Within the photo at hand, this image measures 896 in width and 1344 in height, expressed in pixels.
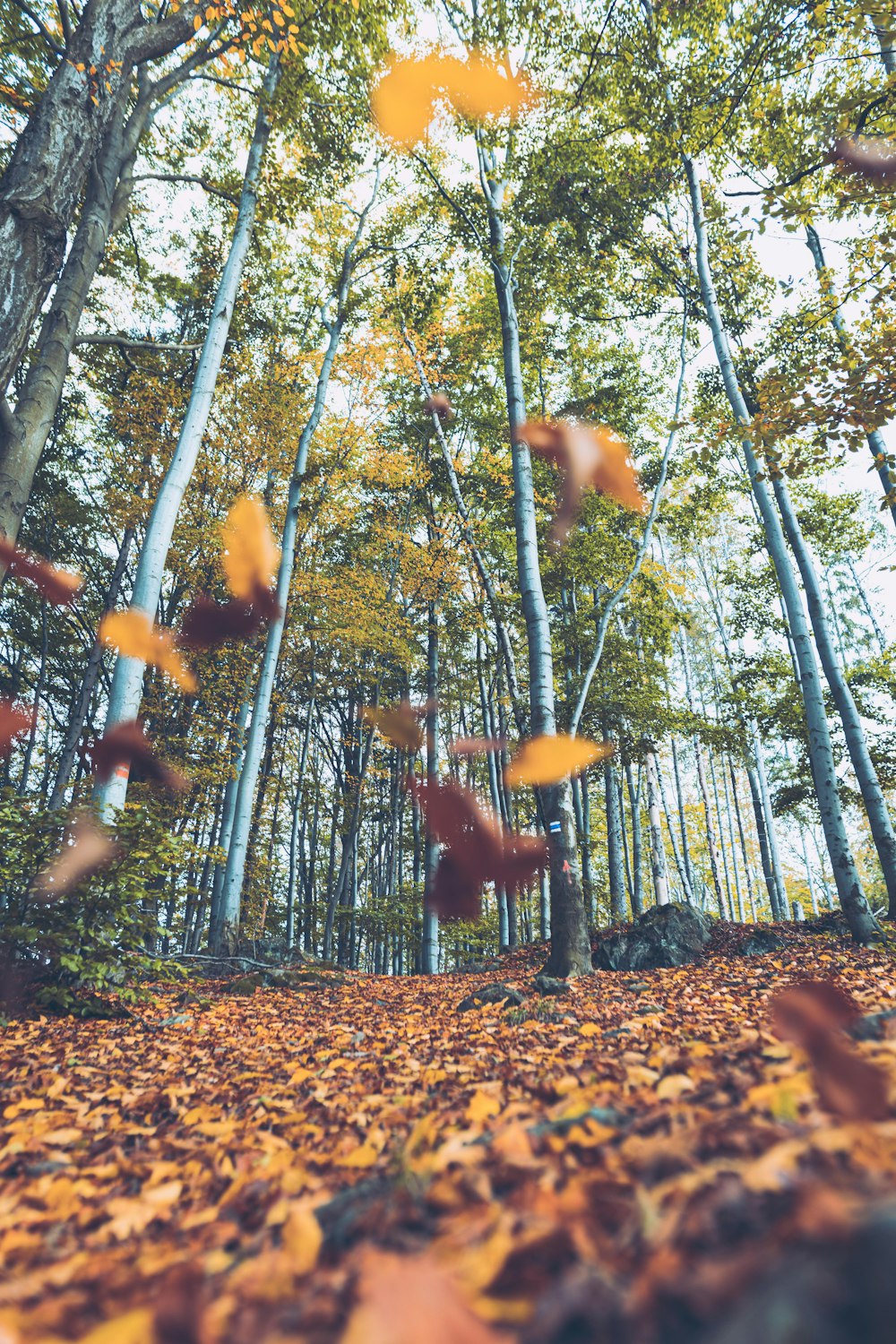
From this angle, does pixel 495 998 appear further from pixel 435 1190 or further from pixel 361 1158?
pixel 435 1190

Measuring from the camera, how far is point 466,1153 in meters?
1.36

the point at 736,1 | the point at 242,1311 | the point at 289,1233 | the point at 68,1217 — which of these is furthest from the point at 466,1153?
the point at 736,1

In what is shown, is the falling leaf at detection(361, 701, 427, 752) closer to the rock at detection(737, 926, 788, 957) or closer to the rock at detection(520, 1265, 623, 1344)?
the rock at detection(737, 926, 788, 957)

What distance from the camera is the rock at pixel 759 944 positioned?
6.34m

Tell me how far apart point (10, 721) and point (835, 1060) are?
16.2 metres

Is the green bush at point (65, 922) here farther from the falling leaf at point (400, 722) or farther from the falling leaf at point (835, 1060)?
the falling leaf at point (400, 722)

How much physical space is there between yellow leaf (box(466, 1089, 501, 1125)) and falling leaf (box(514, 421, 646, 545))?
974cm

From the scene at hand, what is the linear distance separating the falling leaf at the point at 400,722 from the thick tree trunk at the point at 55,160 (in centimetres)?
1091

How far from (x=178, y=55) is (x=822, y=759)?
35.7 ft

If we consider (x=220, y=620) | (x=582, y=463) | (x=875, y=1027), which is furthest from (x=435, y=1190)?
(x=220, y=620)

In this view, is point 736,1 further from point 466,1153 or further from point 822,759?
point 466,1153

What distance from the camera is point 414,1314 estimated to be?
0.78m

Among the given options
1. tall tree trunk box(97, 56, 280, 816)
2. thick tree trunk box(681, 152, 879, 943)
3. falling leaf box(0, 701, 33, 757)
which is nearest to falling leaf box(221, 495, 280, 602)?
tall tree trunk box(97, 56, 280, 816)

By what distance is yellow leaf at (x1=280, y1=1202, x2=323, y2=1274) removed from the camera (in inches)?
41.3
